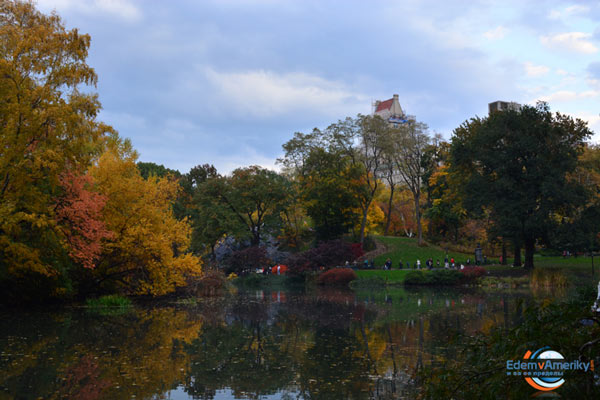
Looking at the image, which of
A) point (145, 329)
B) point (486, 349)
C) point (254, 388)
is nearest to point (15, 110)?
point (145, 329)

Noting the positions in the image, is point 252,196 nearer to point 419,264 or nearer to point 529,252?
point 419,264

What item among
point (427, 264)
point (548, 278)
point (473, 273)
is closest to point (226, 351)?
point (548, 278)

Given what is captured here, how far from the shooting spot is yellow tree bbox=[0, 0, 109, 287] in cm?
1873

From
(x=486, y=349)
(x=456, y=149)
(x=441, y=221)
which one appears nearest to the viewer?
(x=486, y=349)

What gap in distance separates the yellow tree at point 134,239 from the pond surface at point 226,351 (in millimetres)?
2913

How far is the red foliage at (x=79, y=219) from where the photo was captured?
2111cm

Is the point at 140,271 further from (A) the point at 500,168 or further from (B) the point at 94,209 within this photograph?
(A) the point at 500,168

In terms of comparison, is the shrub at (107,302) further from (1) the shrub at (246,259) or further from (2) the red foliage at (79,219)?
(1) the shrub at (246,259)

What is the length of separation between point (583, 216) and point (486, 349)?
35265 mm

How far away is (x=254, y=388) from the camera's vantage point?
30.0ft

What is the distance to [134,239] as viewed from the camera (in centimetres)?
2373

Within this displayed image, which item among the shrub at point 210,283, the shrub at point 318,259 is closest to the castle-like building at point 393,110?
the shrub at point 318,259

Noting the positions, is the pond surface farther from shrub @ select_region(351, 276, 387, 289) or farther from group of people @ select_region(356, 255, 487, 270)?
group of people @ select_region(356, 255, 487, 270)

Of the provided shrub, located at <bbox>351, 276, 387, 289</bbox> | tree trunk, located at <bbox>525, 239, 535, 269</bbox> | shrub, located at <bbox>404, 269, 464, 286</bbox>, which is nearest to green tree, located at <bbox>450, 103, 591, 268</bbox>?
tree trunk, located at <bbox>525, 239, 535, 269</bbox>
